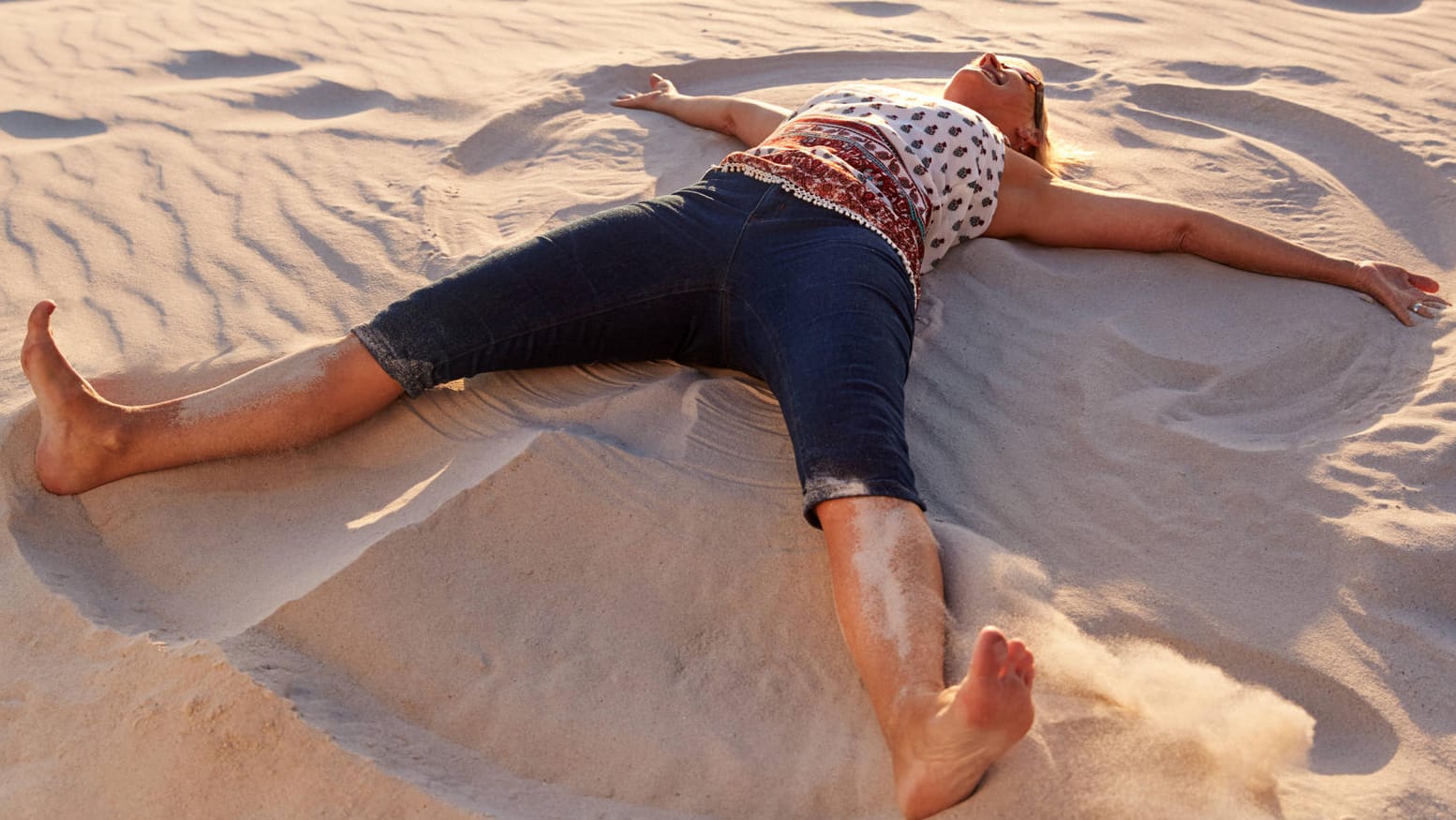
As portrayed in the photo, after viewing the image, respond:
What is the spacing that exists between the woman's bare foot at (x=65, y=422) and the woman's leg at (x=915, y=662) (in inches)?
58.8

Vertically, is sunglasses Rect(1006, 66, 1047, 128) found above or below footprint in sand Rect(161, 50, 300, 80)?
above

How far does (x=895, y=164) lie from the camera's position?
8.68ft

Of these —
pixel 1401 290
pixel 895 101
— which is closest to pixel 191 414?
pixel 895 101

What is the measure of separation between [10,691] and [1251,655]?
7.15ft

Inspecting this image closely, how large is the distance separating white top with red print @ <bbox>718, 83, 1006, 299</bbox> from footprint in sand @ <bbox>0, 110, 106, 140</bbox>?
2606 mm

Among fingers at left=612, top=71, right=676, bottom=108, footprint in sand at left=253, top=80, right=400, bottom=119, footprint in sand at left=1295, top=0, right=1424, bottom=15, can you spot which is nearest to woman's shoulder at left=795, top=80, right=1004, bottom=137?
fingers at left=612, top=71, right=676, bottom=108

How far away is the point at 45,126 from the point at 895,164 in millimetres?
3172

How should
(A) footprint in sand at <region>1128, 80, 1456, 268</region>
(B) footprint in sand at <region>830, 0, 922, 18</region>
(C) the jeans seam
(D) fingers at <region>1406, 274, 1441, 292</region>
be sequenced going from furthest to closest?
(B) footprint in sand at <region>830, 0, 922, 18</region> → (A) footprint in sand at <region>1128, 80, 1456, 268</region> → (D) fingers at <region>1406, 274, 1441, 292</region> → (C) the jeans seam

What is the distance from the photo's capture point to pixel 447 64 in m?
4.54

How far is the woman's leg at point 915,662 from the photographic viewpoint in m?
1.54

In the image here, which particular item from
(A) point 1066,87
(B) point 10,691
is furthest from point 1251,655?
(A) point 1066,87

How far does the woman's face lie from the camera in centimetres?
318

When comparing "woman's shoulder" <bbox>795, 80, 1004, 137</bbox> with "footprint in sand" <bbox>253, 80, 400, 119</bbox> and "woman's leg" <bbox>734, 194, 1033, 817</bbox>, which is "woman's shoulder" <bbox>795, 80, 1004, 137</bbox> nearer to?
"woman's leg" <bbox>734, 194, 1033, 817</bbox>

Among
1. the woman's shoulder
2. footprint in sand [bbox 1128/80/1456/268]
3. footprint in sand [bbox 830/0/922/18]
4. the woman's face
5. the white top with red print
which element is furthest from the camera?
footprint in sand [bbox 830/0/922/18]
